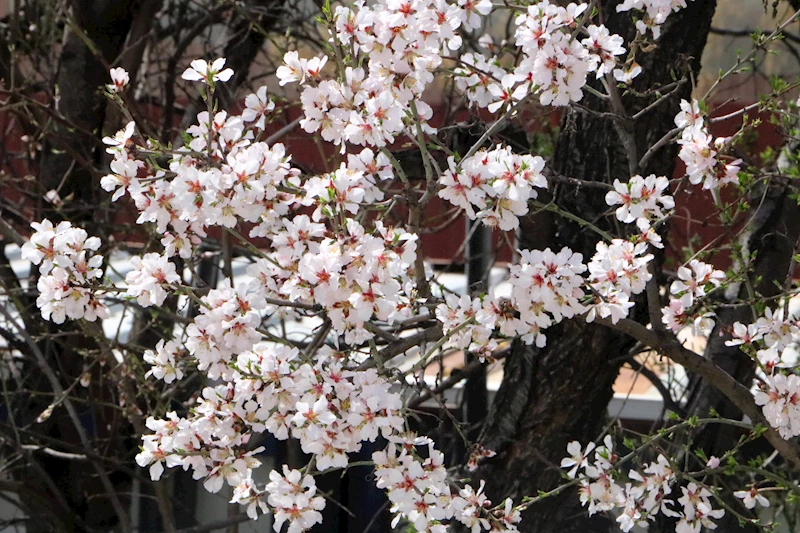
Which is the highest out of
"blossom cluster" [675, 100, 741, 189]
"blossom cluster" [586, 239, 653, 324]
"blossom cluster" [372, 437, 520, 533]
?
"blossom cluster" [675, 100, 741, 189]

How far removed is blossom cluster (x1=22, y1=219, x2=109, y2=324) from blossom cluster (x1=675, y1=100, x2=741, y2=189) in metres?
0.89

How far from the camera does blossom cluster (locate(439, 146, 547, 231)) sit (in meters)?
1.31

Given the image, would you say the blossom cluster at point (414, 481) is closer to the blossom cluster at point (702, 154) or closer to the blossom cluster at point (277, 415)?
the blossom cluster at point (277, 415)

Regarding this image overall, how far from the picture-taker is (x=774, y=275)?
247 cm

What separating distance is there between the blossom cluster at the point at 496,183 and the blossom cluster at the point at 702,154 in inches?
12.0

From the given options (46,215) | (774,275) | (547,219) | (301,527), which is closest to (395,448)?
(301,527)

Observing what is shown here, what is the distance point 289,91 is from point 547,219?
301cm

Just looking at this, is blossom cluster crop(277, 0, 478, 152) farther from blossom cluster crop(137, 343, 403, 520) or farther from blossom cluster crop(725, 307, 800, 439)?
blossom cluster crop(725, 307, 800, 439)

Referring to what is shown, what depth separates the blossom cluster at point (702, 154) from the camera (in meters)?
1.51

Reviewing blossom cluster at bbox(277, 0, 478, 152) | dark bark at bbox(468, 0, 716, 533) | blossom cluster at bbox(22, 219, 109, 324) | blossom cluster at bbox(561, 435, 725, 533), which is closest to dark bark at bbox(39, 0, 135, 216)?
dark bark at bbox(468, 0, 716, 533)

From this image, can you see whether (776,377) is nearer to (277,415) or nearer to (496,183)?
(496,183)

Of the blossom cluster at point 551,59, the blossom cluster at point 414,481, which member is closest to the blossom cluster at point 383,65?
the blossom cluster at point 551,59

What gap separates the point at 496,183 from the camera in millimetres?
1307

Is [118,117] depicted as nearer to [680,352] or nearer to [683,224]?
[680,352]
